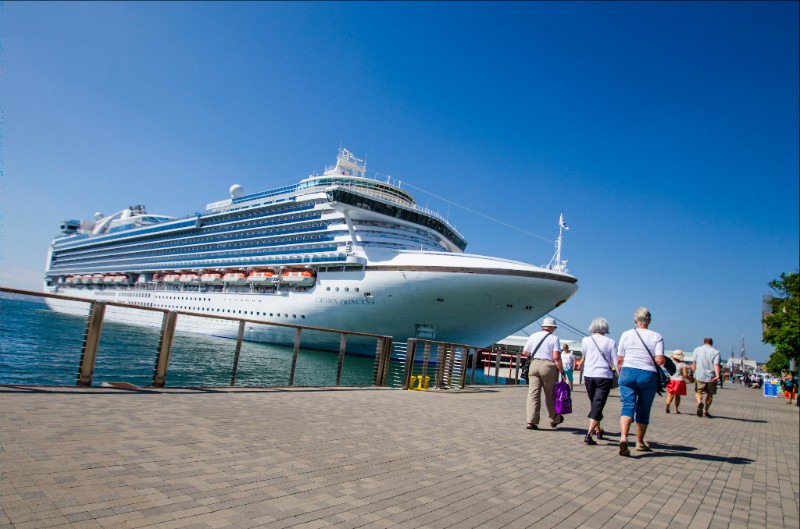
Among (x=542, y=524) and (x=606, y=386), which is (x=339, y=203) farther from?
(x=542, y=524)

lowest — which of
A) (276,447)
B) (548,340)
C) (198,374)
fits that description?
(198,374)

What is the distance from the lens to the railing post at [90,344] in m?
6.10

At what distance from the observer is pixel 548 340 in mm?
6906

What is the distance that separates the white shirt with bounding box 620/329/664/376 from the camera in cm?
545

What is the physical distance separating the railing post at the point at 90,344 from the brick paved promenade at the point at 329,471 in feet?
1.66

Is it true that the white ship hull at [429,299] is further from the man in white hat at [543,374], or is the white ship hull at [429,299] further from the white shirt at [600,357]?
the white shirt at [600,357]

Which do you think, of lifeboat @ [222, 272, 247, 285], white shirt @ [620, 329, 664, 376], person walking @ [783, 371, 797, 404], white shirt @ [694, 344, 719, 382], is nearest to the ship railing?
white shirt @ [620, 329, 664, 376]

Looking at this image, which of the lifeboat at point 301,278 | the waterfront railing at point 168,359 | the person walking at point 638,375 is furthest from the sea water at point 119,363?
the lifeboat at point 301,278

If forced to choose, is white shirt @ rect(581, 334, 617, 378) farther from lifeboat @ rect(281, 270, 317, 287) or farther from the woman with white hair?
lifeboat @ rect(281, 270, 317, 287)

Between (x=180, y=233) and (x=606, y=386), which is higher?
(x=180, y=233)

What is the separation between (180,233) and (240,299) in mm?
17232

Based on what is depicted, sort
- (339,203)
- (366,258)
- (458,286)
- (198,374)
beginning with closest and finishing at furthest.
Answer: (198,374), (458,286), (366,258), (339,203)

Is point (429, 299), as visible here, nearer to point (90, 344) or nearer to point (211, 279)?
point (90, 344)

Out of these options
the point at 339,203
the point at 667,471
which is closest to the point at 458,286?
the point at 339,203
